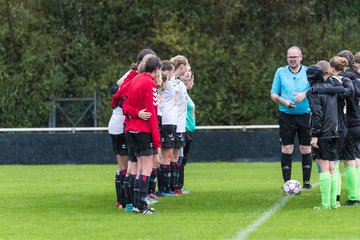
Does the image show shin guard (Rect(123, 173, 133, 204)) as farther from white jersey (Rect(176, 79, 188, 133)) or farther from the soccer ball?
the soccer ball

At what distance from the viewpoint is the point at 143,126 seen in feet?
47.1

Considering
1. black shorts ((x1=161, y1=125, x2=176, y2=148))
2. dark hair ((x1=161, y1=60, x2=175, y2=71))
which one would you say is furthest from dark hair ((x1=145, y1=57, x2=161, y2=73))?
black shorts ((x1=161, y1=125, x2=176, y2=148))

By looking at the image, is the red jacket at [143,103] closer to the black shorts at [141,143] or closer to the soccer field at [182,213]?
the black shorts at [141,143]

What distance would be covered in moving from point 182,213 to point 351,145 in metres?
2.65

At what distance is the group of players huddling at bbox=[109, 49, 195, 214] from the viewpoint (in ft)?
47.0

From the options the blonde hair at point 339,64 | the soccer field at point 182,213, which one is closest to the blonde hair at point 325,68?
the blonde hair at point 339,64

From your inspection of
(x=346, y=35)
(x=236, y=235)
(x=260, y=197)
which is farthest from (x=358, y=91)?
(x=346, y=35)

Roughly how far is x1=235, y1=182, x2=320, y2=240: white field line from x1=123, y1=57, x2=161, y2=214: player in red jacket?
150 cm

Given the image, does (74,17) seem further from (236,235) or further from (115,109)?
(236,235)

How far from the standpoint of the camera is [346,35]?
32250 mm

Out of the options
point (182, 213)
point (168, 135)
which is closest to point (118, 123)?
point (182, 213)

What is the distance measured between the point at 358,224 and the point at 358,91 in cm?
302

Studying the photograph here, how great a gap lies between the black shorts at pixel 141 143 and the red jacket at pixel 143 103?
53 mm

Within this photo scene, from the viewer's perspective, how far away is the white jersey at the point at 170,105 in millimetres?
17266
